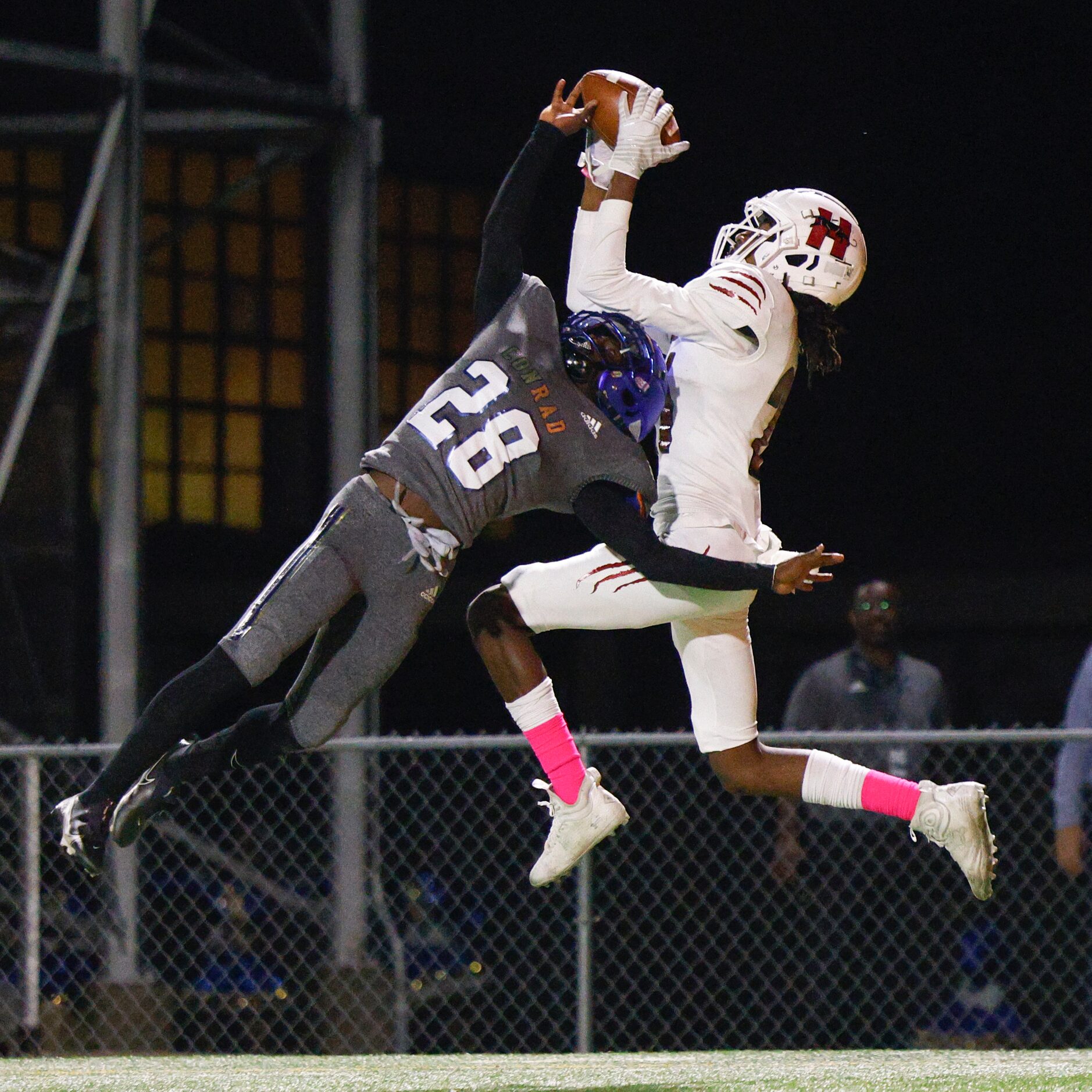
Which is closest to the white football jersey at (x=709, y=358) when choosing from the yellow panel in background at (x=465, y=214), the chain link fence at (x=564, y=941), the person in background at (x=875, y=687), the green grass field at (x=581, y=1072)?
the green grass field at (x=581, y=1072)

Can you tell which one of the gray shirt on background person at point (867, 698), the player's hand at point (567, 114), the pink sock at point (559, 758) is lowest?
the gray shirt on background person at point (867, 698)

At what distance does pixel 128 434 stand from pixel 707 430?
4.78 metres

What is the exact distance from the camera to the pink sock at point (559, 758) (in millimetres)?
4777

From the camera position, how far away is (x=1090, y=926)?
672cm

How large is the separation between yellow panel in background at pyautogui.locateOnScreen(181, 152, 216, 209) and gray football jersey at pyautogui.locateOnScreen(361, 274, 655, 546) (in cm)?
1121

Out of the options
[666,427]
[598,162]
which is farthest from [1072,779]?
[598,162]

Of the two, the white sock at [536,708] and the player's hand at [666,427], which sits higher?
the player's hand at [666,427]

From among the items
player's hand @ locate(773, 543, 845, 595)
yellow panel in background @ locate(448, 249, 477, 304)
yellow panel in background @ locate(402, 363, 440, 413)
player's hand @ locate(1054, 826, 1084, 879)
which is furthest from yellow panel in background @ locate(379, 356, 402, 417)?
player's hand @ locate(773, 543, 845, 595)

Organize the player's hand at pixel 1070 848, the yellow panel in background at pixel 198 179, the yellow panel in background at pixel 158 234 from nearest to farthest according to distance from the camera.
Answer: the player's hand at pixel 1070 848
the yellow panel in background at pixel 158 234
the yellow panel in background at pixel 198 179

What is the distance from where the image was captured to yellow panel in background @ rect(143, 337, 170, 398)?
51.0ft

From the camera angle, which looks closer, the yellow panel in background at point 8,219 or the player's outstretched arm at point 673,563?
the player's outstretched arm at point 673,563

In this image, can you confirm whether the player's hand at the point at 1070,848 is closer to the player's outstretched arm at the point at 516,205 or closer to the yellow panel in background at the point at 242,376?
the player's outstretched arm at the point at 516,205

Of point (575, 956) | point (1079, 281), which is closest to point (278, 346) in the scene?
point (1079, 281)

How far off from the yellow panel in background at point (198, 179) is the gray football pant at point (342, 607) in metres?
11.3
